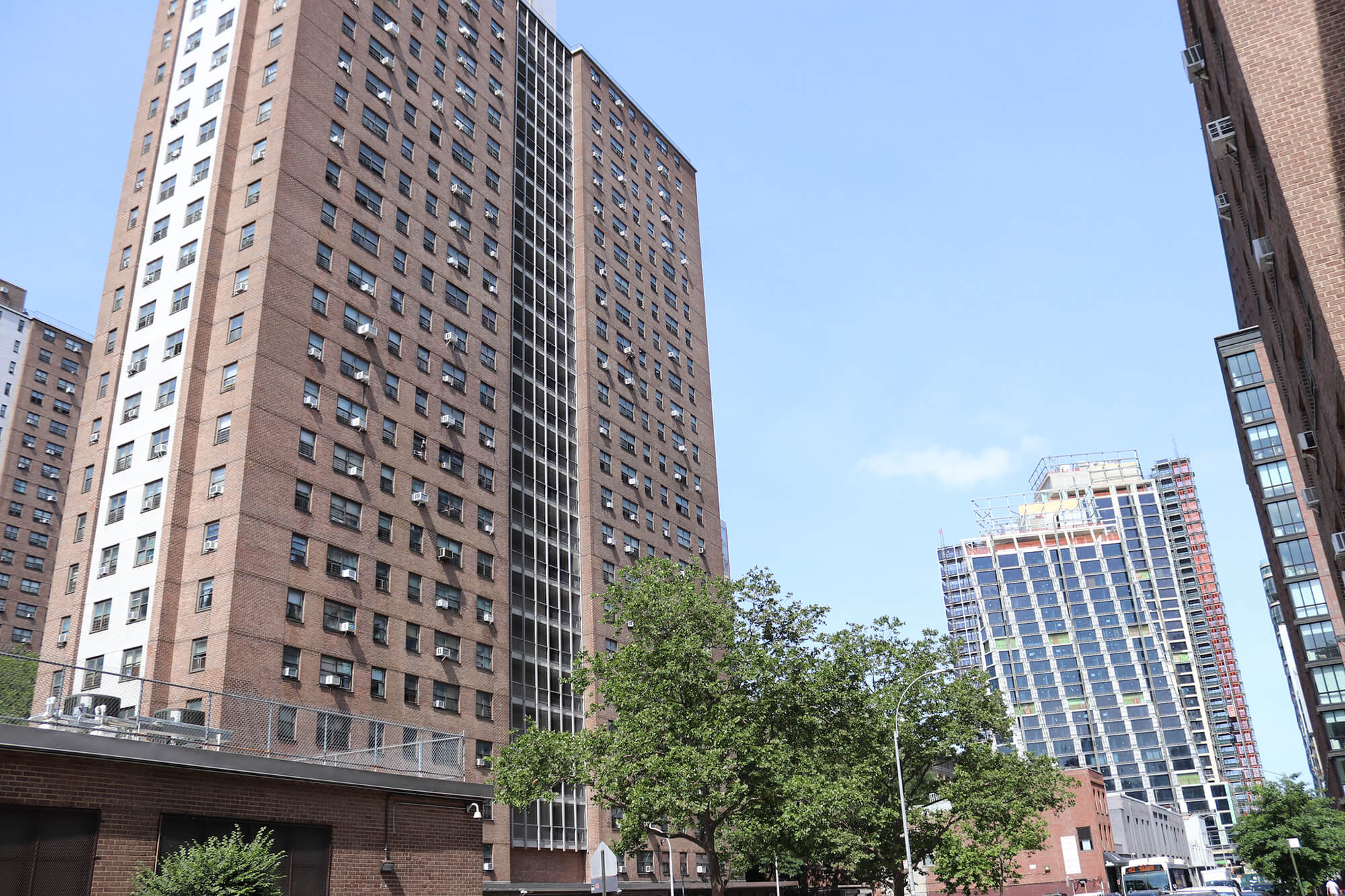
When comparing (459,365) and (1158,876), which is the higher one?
(459,365)

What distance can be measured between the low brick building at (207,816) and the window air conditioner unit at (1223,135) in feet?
89.4

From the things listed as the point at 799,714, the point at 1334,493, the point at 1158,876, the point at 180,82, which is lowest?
the point at 1158,876

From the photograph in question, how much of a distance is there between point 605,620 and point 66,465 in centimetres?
8201

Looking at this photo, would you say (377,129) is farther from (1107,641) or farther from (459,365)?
(1107,641)

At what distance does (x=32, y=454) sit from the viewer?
9900cm

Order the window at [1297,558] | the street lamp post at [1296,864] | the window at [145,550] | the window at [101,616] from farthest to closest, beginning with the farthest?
the window at [1297,558], the street lamp post at [1296,864], the window at [101,616], the window at [145,550]

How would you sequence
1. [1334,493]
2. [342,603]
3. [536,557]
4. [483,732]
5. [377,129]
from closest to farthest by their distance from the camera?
[1334,493]
[342,603]
[483,732]
[377,129]
[536,557]

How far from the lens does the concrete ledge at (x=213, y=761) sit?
1605cm

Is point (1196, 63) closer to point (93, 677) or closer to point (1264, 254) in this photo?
point (1264, 254)

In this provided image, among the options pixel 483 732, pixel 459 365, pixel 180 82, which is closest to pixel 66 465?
pixel 180 82

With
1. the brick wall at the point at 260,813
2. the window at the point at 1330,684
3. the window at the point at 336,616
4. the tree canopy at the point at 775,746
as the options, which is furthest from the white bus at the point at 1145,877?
the brick wall at the point at 260,813

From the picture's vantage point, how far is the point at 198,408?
47.5 metres

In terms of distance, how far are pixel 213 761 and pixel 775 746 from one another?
80.8ft

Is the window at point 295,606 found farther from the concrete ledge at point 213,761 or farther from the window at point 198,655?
the concrete ledge at point 213,761
